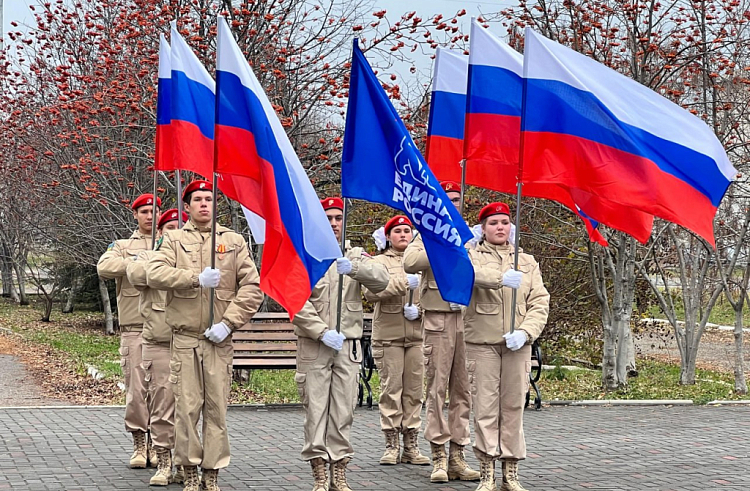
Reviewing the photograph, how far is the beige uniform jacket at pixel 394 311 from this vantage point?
9141 millimetres

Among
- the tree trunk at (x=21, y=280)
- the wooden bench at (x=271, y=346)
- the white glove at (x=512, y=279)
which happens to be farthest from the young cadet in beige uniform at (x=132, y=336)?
the tree trunk at (x=21, y=280)

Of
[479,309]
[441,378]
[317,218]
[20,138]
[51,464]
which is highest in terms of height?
[20,138]

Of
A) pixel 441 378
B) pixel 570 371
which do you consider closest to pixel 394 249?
pixel 441 378

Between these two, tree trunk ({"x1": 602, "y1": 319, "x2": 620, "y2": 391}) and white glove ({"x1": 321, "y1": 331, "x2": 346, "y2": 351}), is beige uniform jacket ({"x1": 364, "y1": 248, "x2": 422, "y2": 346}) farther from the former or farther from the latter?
tree trunk ({"x1": 602, "y1": 319, "x2": 620, "y2": 391})

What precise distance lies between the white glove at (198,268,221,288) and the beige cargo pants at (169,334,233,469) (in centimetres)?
47

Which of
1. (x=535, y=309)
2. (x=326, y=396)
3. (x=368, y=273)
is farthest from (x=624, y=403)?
(x=326, y=396)

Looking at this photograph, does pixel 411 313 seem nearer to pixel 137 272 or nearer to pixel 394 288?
pixel 394 288

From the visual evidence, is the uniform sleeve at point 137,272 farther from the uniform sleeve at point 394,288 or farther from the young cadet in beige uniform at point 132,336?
the uniform sleeve at point 394,288

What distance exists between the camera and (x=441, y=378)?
872 centimetres

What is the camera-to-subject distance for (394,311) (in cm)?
931

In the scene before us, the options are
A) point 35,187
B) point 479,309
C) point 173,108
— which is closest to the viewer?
point 479,309

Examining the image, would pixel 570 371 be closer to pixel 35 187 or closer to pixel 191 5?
pixel 191 5

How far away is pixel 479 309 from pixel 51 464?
3643mm

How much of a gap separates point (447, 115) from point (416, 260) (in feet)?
5.34
